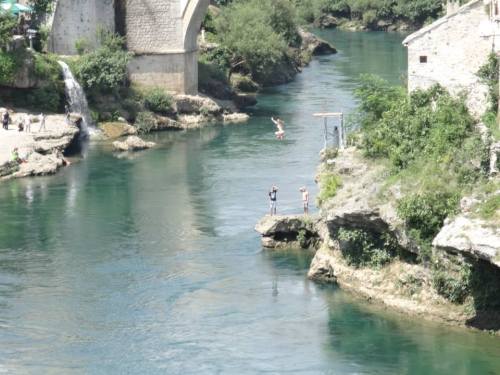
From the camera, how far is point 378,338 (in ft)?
96.2

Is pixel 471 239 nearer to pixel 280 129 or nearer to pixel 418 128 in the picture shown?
pixel 418 128

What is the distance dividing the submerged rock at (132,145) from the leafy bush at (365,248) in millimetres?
20375

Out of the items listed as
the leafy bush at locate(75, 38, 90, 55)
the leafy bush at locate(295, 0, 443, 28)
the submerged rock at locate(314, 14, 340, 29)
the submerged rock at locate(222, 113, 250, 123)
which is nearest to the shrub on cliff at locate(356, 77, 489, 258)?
the submerged rock at locate(222, 113, 250, 123)

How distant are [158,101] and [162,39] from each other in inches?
131

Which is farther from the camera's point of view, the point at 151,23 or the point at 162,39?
the point at 162,39

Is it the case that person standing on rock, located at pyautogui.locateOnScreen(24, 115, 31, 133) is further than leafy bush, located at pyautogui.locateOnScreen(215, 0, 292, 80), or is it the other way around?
leafy bush, located at pyautogui.locateOnScreen(215, 0, 292, 80)

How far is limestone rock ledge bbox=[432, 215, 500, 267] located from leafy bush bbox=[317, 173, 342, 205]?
5.89 meters

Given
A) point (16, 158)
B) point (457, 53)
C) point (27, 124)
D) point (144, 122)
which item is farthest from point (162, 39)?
point (457, 53)

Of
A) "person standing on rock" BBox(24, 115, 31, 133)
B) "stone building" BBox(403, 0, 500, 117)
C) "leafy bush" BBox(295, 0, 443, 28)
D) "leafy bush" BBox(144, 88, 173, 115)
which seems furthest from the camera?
"leafy bush" BBox(295, 0, 443, 28)

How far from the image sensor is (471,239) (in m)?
27.0

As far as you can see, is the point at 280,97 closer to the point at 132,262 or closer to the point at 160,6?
the point at 160,6

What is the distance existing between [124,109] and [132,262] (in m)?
22.0

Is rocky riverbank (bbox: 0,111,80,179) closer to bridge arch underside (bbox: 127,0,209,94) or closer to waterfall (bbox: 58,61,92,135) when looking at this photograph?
waterfall (bbox: 58,61,92,135)

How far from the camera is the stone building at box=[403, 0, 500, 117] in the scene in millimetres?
33062
